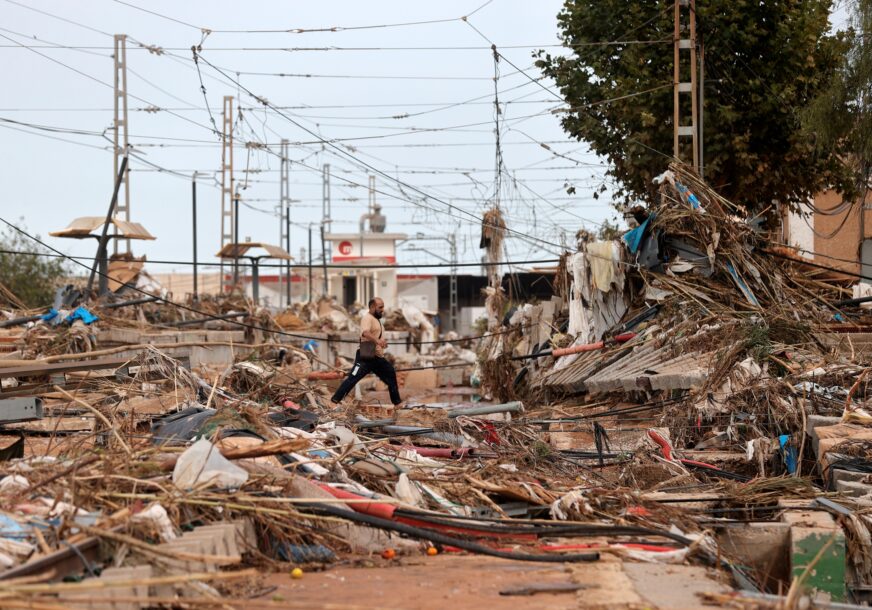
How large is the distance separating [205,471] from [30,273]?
47.6 meters

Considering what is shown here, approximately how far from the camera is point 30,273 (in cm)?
5116

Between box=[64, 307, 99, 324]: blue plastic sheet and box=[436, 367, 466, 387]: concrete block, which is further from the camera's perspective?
box=[436, 367, 466, 387]: concrete block

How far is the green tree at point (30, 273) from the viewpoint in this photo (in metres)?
48.2

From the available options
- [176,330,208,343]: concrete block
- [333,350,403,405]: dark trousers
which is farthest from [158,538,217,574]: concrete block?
[176,330,208,343]: concrete block

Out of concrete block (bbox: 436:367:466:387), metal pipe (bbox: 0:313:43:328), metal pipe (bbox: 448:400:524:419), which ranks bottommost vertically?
concrete block (bbox: 436:367:466:387)

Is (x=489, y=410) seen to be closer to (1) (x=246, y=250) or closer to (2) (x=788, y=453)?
(2) (x=788, y=453)

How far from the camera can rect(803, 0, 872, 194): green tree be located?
1811cm

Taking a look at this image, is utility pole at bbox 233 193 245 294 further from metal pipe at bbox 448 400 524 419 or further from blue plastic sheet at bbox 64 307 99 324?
metal pipe at bbox 448 400 524 419

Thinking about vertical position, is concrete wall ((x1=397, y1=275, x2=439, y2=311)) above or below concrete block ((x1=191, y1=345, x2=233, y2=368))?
above

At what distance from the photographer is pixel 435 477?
8.82 meters

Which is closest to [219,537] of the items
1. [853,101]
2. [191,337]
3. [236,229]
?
[853,101]

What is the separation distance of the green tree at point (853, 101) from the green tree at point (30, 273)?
35.6 metres

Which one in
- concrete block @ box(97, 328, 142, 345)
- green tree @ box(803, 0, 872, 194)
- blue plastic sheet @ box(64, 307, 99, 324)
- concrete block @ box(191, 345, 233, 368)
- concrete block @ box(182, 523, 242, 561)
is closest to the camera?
concrete block @ box(182, 523, 242, 561)

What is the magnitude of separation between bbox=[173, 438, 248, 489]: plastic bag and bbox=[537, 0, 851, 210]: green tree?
705 inches
